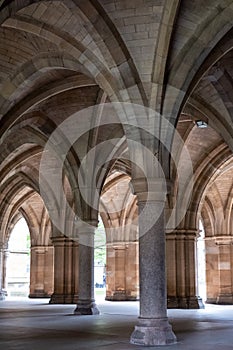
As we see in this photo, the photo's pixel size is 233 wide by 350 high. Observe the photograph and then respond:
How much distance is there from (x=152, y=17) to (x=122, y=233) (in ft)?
56.3

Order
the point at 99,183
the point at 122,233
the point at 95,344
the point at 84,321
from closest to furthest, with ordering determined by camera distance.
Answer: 1. the point at 95,344
2. the point at 84,321
3. the point at 99,183
4. the point at 122,233

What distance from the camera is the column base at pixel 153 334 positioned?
800 cm

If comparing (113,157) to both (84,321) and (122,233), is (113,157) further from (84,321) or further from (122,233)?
(122,233)

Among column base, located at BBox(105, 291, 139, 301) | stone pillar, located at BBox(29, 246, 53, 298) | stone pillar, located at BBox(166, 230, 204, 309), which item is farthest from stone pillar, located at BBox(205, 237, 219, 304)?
stone pillar, located at BBox(29, 246, 53, 298)

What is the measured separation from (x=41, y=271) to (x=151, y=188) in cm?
2003

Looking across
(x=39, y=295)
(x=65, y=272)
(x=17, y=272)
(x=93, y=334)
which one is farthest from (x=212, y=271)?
(x=17, y=272)

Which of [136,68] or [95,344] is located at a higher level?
[136,68]

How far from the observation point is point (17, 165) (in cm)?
1922

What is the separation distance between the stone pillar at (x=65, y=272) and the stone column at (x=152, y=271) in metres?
12.2

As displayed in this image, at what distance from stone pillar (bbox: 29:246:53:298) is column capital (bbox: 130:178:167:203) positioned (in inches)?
751

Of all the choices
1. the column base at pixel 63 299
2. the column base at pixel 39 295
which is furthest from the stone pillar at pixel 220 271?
the column base at pixel 39 295

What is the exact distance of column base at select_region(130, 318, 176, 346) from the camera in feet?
26.2

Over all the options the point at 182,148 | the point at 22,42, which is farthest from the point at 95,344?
the point at 182,148

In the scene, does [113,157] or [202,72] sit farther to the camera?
[113,157]
